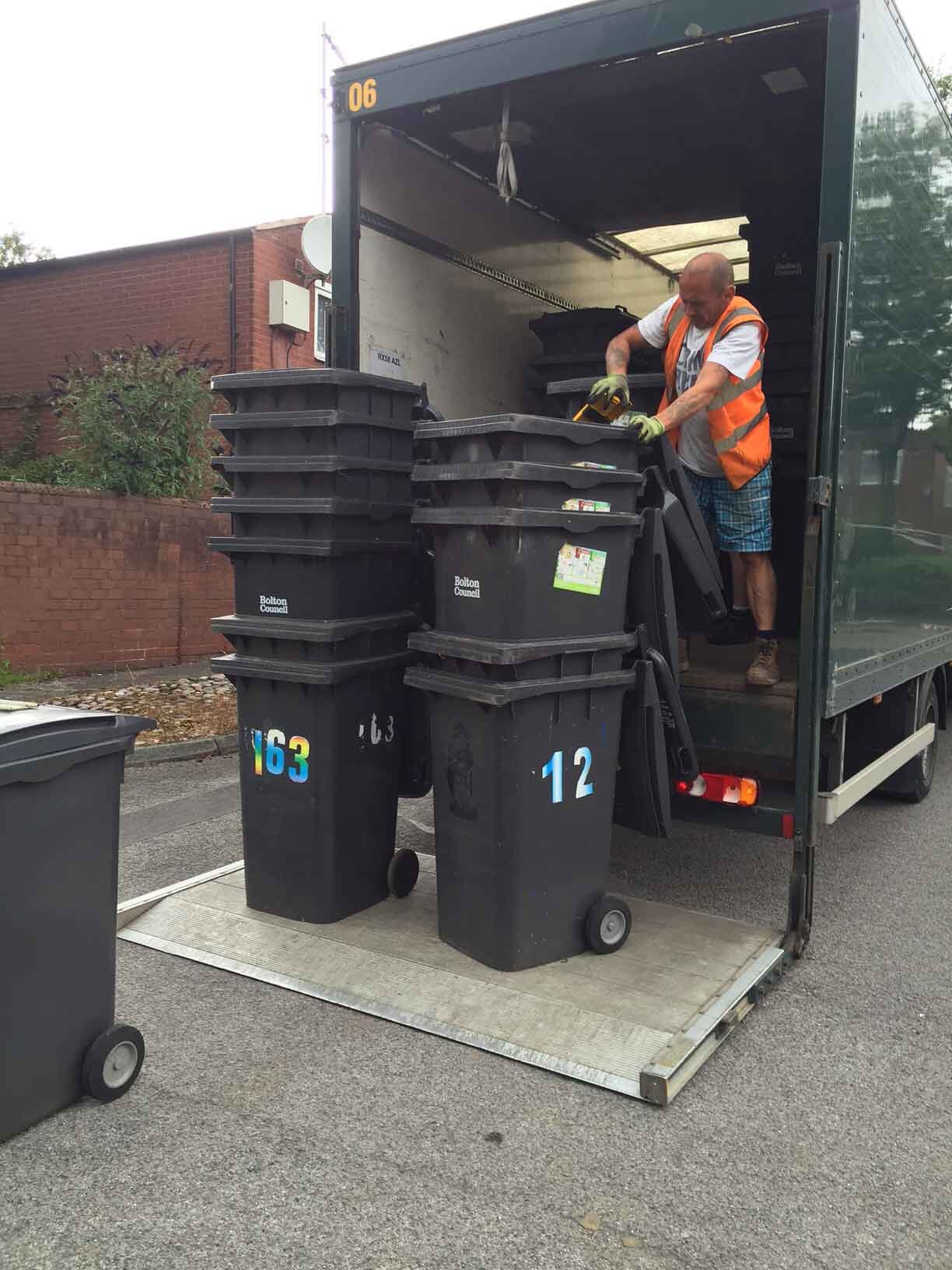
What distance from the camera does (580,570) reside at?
11.4 ft

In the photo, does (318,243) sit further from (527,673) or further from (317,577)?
(527,673)

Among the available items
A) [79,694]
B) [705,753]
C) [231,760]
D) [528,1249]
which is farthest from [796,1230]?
[79,694]

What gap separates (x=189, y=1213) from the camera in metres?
2.36

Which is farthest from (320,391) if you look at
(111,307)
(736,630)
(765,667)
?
(111,307)

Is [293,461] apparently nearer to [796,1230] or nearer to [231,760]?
[796,1230]

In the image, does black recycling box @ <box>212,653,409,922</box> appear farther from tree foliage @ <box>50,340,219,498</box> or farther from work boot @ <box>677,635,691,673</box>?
tree foliage @ <box>50,340,219,498</box>

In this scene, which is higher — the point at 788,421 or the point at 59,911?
the point at 788,421

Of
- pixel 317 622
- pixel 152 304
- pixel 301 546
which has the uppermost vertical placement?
pixel 152 304

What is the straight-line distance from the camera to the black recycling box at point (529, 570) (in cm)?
334

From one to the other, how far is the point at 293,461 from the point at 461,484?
716 mm

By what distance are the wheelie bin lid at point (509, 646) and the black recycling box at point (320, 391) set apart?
90 cm

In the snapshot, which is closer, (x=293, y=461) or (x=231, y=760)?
(x=293, y=461)

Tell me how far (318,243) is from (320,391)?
281cm

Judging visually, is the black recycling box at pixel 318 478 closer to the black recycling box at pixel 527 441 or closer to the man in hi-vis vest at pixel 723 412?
the black recycling box at pixel 527 441
